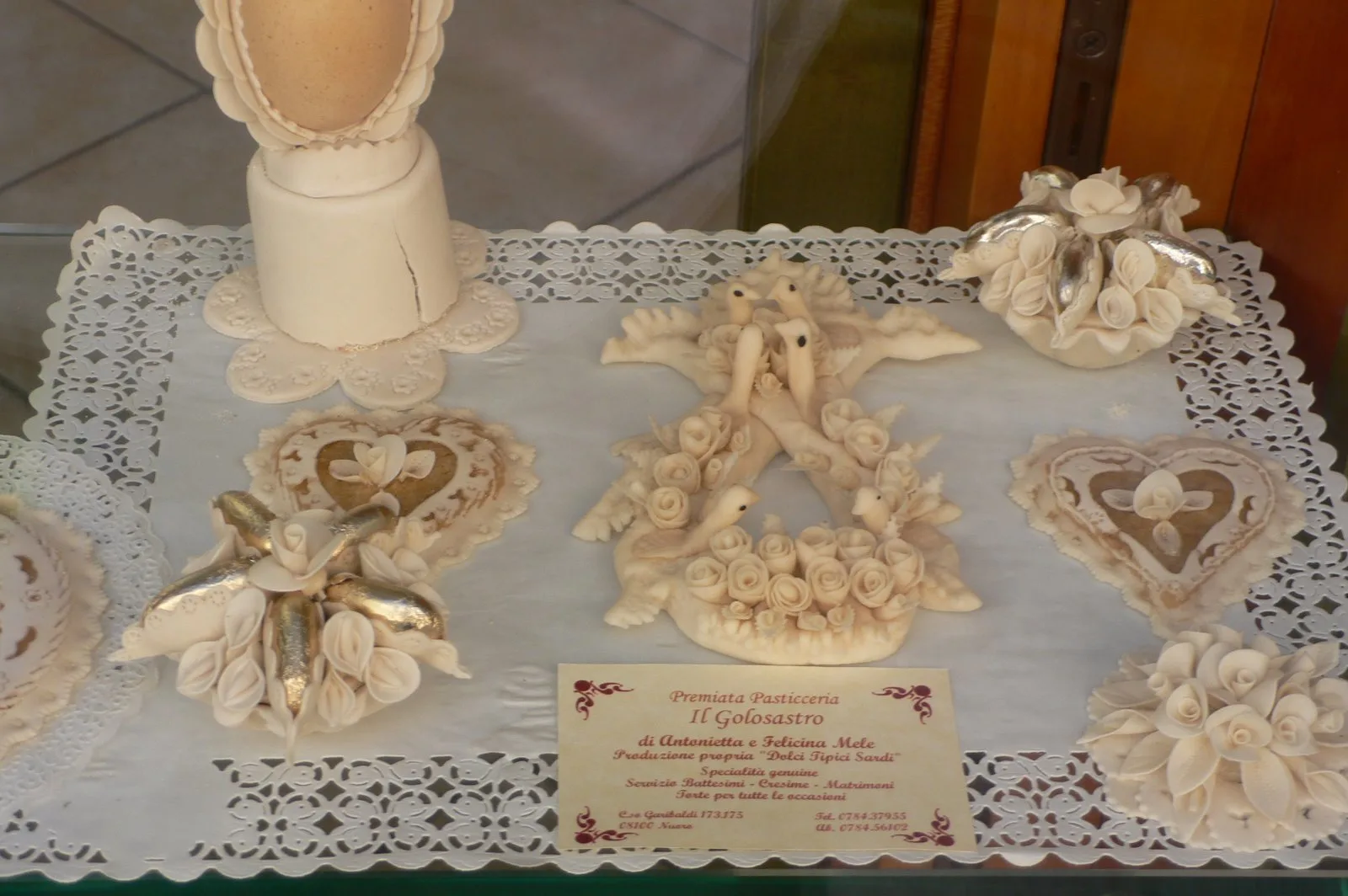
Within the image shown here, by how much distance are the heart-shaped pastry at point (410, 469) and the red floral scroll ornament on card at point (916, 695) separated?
211 millimetres

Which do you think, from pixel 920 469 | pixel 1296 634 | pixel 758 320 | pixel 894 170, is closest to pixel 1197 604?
pixel 1296 634

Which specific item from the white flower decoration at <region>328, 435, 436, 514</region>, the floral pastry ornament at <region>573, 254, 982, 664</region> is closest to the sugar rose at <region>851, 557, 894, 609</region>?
the floral pastry ornament at <region>573, 254, 982, 664</region>

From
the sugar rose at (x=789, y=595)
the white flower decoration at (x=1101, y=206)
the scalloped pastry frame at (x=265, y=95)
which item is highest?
the scalloped pastry frame at (x=265, y=95)

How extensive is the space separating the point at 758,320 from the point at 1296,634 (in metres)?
0.32

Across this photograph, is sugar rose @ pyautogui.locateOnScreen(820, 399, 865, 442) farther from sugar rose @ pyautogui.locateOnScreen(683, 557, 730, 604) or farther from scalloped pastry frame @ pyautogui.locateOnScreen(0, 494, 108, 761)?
scalloped pastry frame @ pyautogui.locateOnScreen(0, 494, 108, 761)

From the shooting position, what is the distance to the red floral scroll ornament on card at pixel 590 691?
68 centimetres

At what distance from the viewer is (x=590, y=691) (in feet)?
2.24

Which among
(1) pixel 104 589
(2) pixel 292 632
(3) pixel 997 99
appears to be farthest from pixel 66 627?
(3) pixel 997 99

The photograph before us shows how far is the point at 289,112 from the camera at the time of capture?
77cm

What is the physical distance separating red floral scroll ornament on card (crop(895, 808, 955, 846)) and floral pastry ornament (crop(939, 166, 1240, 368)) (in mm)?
323

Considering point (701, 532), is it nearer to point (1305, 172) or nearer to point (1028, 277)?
point (1028, 277)

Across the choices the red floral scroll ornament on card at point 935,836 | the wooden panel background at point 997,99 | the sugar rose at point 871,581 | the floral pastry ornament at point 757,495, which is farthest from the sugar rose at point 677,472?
the wooden panel background at point 997,99

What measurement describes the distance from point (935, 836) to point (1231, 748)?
0.43ft

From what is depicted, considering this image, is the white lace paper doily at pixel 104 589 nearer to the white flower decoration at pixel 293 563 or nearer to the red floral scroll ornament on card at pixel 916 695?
the white flower decoration at pixel 293 563
